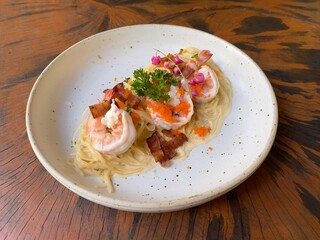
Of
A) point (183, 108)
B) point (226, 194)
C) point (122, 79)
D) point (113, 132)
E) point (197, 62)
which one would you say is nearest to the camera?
point (226, 194)

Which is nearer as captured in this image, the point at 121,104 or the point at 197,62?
the point at 121,104

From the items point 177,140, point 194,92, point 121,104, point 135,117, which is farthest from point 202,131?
point 121,104

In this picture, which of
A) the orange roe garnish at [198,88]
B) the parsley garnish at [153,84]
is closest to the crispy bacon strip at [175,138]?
the parsley garnish at [153,84]

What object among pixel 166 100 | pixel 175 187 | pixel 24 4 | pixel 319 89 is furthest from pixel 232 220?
pixel 24 4

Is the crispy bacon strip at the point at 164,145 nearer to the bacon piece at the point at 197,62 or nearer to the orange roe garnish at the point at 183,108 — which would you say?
the orange roe garnish at the point at 183,108

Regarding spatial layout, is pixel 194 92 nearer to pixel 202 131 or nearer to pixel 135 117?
pixel 202 131

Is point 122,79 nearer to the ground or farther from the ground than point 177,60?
nearer to the ground
